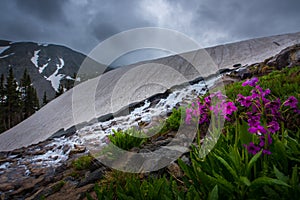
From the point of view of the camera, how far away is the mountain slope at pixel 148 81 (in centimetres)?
1321

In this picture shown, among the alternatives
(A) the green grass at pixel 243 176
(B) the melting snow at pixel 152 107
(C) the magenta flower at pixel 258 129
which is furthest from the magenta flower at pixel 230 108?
(B) the melting snow at pixel 152 107

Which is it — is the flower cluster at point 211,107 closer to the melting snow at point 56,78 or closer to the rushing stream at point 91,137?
the rushing stream at point 91,137

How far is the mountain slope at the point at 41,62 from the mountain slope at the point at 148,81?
8604 centimetres

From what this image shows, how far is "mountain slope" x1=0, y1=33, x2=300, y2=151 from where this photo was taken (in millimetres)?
13211

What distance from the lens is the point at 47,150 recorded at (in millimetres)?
9500

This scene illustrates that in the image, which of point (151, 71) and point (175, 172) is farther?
point (151, 71)

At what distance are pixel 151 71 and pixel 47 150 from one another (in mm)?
8809

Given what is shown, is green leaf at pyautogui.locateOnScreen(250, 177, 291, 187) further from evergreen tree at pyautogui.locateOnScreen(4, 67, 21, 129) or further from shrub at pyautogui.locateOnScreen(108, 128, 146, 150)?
evergreen tree at pyautogui.locateOnScreen(4, 67, 21, 129)

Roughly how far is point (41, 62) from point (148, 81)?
123 metres

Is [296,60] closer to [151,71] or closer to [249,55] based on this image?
[249,55]

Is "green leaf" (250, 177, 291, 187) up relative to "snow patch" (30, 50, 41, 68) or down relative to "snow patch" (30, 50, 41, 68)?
down

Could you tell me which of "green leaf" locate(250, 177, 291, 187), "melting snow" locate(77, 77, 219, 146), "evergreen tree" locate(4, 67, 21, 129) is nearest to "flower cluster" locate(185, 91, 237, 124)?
"green leaf" locate(250, 177, 291, 187)

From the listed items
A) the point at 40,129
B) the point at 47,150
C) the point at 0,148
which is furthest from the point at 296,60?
the point at 0,148

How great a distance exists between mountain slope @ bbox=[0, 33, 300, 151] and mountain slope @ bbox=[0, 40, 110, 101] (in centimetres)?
8604
